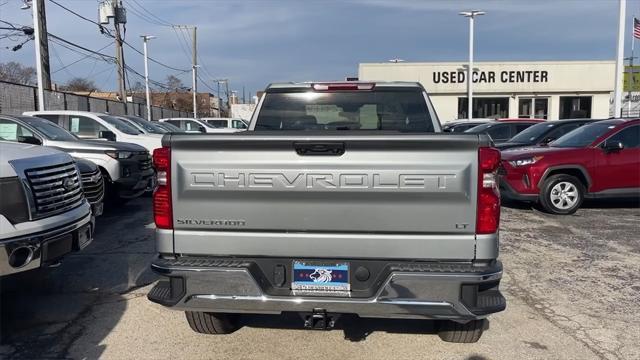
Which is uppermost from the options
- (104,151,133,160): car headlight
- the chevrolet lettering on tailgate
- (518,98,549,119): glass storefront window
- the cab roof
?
(518,98,549,119): glass storefront window

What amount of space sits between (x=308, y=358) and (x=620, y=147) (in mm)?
7562

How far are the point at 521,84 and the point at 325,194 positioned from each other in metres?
36.6

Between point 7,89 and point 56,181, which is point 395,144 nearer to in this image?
point 56,181

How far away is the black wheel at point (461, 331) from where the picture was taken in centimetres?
401

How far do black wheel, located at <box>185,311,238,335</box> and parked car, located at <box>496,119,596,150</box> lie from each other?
29.4ft

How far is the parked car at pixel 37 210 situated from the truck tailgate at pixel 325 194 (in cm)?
147

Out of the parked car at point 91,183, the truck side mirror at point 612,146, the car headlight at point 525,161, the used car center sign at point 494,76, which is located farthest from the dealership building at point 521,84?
the parked car at point 91,183

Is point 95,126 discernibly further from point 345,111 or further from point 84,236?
point 345,111

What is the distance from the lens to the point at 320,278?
134 inches

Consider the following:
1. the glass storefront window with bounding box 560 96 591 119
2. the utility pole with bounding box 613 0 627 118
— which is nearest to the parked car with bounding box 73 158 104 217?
the utility pole with bounding box 613 0 627 118

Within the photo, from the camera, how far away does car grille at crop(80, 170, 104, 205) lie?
23.8 feet

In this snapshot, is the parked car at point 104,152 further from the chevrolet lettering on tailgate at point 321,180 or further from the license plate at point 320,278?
the license plate at point 320,278

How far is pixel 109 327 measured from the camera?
4531mm

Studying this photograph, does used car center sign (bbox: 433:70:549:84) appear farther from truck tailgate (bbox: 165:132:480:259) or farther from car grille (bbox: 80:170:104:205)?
truck tailgate (bbox: 165:132:480:259)
